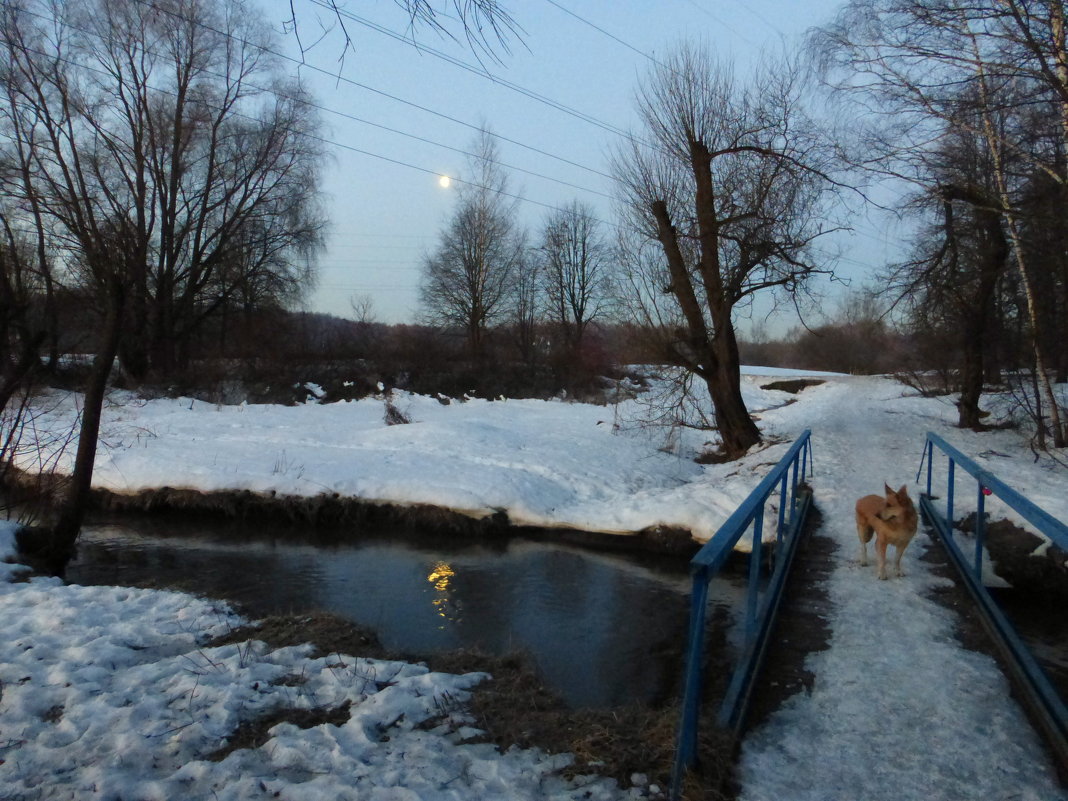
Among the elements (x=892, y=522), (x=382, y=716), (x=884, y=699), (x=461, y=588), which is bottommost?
(x=461, y=588)

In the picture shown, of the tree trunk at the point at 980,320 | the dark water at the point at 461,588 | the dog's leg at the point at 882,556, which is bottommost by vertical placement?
the dark water at the point at 461,588

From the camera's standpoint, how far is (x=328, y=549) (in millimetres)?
11336

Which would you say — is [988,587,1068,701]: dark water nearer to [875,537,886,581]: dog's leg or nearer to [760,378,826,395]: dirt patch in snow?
[875,537,886,581]: dog's leg

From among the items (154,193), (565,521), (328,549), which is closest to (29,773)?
(328,549)

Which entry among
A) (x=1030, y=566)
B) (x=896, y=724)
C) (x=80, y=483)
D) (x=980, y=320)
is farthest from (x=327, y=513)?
(x=980, y=320)

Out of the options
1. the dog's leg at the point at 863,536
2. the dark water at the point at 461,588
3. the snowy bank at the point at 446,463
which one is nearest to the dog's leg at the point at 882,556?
the dog's leg at the point at 863,536

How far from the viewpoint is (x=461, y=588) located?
9188mm

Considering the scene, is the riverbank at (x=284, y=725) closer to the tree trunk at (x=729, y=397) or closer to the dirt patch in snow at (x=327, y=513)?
the dirt patch in snow at (x=327, y=513)

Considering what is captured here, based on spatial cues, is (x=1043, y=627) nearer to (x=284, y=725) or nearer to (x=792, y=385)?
(x=284, y=725)

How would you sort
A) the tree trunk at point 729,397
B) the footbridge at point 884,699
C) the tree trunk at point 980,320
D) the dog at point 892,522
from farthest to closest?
the tree trunk at point 729,397 → the tree trunk at point 980,320 → the dog at point 892,522 → the footbridge at point 884,699

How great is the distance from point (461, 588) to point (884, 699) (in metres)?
5.84

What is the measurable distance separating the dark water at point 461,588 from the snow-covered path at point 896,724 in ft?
5.80

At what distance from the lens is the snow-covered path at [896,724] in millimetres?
3314

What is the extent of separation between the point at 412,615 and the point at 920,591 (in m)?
5.10
